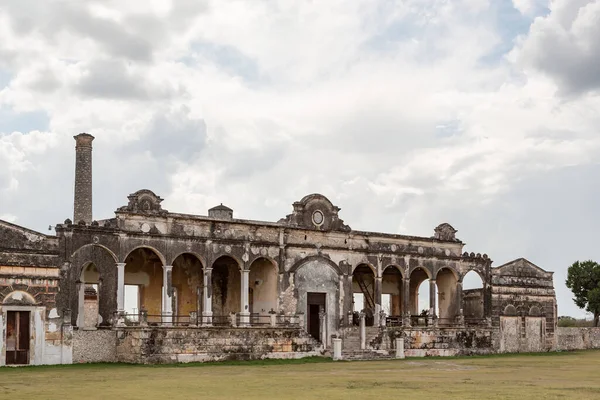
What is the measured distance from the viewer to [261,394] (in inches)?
750

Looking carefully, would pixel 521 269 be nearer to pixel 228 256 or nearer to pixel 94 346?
pixel 228 256

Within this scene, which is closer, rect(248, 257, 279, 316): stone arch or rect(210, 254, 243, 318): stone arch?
rect(248, 257, 279, 316): stone arch

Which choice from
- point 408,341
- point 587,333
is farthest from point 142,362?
point 587,333

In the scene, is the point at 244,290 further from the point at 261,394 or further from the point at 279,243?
the point at 261,394

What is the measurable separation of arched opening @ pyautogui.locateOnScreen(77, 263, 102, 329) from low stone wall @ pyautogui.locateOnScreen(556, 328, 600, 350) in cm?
2587

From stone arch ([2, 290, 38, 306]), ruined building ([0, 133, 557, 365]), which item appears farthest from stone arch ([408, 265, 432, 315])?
stone arch ([2, 290, 38, 306])

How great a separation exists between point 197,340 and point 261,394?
15.2 metres

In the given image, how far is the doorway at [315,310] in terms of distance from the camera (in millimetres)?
40312

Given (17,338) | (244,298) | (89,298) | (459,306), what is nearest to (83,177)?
(89,298)

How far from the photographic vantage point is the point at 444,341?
4225 cm

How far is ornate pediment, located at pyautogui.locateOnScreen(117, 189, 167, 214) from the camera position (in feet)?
116

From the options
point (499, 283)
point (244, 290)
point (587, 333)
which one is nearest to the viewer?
point (244, 290)

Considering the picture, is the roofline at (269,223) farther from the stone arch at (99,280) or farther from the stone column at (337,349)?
the stone column at (337,349)

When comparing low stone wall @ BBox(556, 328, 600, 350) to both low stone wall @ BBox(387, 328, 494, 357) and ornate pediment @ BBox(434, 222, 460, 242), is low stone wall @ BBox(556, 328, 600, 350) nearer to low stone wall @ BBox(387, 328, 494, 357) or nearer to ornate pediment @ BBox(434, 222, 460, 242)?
low stone wall @ BBox(387, 328, 494, 357)
